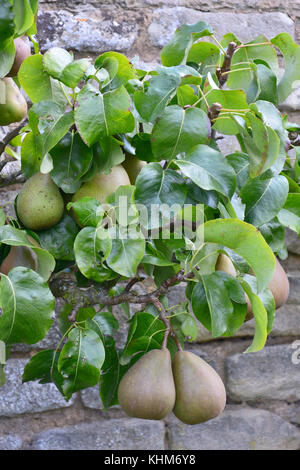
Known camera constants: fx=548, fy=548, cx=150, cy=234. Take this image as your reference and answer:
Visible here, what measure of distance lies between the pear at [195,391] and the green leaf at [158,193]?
22 cm

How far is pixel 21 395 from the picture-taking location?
115 cm

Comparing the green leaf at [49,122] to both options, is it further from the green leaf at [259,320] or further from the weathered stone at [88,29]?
the weathered stone at [88,29]

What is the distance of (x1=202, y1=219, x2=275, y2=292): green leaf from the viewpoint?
0.62m

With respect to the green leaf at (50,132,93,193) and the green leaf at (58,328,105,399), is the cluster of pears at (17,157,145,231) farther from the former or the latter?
the green leaf at (58,328,105,399)

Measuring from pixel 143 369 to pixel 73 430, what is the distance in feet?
1.84

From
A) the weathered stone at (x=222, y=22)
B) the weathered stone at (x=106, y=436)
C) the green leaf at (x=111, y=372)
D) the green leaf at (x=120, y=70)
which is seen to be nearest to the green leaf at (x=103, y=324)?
the green leaf at (x=111, y=372)

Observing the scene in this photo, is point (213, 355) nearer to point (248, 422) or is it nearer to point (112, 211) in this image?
point (248, 422)

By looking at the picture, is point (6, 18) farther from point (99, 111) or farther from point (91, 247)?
point (91, 247)

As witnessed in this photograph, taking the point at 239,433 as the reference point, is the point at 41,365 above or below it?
above

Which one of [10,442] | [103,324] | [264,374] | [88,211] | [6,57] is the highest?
[6,57]

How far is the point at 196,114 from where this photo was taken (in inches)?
25.5

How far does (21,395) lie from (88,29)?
813 mm

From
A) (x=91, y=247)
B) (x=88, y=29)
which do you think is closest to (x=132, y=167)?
(x=91, y=247)
